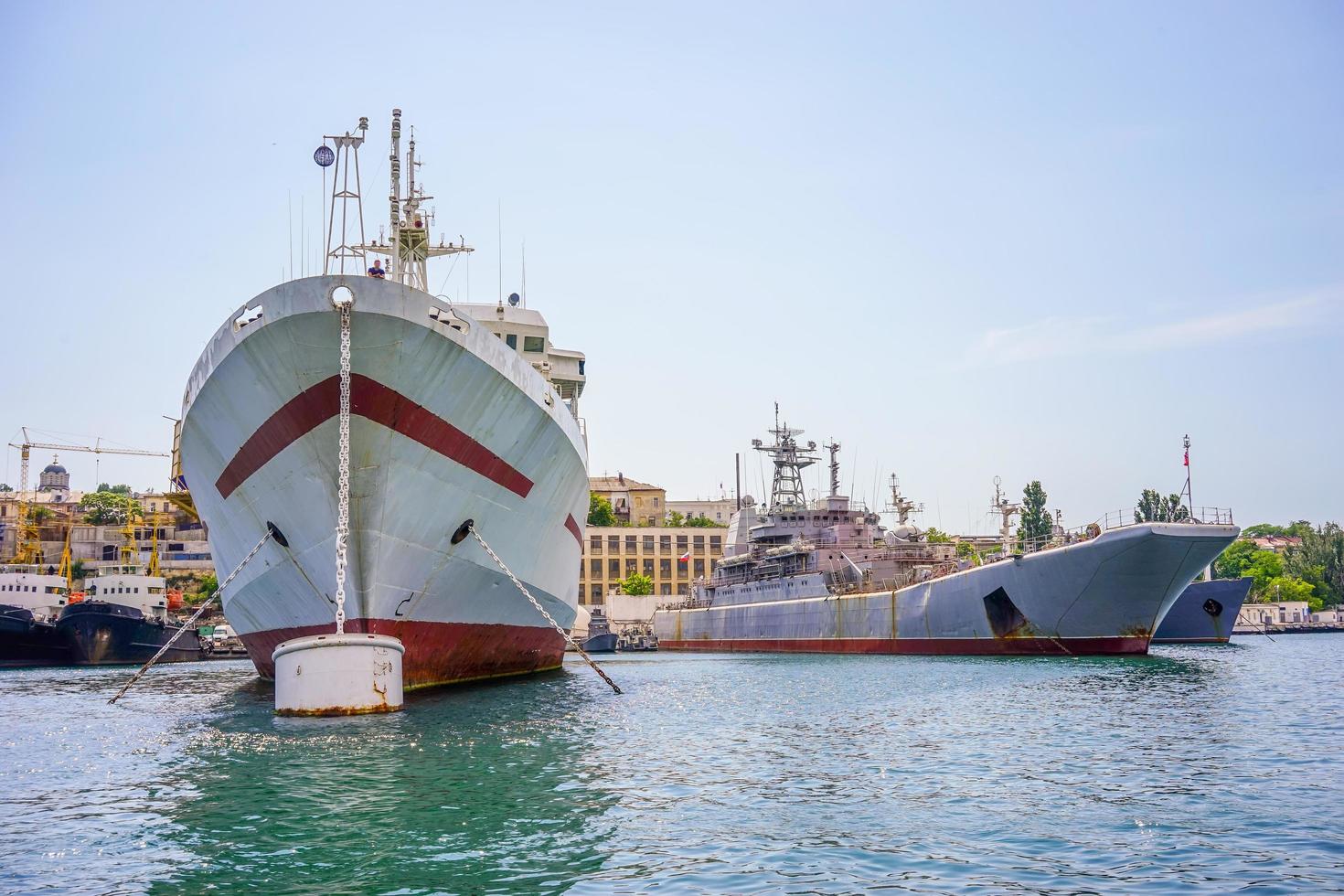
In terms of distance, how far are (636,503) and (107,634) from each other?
225ft

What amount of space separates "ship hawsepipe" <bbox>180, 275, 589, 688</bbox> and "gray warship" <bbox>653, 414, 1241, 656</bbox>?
1966 centimetres

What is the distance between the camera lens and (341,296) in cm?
1722

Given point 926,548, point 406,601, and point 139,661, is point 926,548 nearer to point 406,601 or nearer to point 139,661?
point 406,601

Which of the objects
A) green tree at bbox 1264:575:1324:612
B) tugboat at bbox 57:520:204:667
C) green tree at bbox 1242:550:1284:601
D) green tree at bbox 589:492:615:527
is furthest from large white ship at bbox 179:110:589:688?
green tree at bbox 1242:550:1284:601

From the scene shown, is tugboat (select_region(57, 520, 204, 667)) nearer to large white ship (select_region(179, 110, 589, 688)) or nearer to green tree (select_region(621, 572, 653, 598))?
large white ship (select_region(179, 110, 589, 688))

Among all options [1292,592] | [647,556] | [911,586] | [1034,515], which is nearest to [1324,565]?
[1292,592]

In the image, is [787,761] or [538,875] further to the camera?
[787,761]

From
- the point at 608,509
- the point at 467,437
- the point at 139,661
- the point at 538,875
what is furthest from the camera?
the point at 608,509

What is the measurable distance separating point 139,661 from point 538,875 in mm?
50614

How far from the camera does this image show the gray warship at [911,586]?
32812 millimetres

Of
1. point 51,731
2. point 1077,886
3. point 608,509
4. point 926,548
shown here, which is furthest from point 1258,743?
point 608,509

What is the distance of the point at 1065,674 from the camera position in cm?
2655

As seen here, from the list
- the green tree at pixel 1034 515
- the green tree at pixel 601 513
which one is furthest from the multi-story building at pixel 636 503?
the green tree at pixel 1034 515

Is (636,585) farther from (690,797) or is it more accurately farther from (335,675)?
(690,797)
